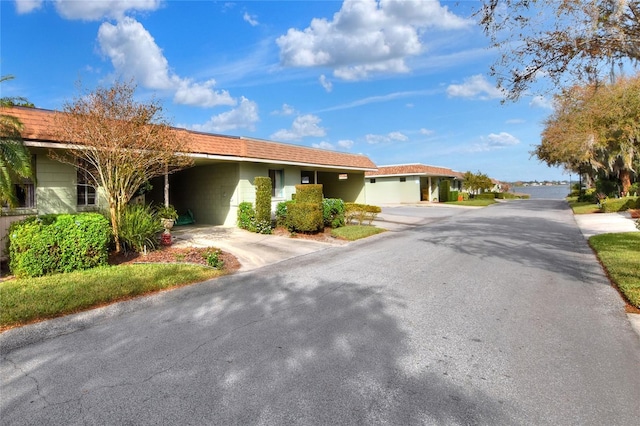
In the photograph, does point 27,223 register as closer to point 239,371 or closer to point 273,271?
point 273,271

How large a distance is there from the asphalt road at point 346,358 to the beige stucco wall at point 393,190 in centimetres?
2868

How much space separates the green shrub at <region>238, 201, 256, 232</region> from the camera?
13.6m

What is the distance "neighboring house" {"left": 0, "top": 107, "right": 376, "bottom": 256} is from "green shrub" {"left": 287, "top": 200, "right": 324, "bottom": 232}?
2758mm

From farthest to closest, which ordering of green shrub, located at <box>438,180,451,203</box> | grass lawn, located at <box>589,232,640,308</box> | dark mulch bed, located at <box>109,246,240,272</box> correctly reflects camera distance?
green shrub, located at <box>438,180,451,203</box> < dark mulch bed, located at <box>109,246,240,272</box> < grass lawn, located at <box>589,232,640,308</box>

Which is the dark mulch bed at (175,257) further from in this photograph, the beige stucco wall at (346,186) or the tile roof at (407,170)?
the tile roof at (407,170)

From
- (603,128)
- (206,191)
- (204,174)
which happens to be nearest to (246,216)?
(206,191)

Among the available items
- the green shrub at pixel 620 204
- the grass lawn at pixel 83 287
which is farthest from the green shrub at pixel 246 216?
the green shrub at pixel 620 204

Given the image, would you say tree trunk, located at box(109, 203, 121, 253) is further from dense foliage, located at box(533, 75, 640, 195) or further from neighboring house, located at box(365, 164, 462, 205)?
neighboring house, located at box(365, 164, 462, 205)

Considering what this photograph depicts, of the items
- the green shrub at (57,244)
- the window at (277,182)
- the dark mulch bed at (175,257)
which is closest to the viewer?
the green shrub at (57,244)

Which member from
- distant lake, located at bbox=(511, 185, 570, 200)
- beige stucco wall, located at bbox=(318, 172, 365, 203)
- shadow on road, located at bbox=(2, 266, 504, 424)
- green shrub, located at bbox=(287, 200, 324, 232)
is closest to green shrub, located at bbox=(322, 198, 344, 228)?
green shrub, located at bbox=(287, 200, 324, 232)

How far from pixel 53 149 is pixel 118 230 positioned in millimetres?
3032

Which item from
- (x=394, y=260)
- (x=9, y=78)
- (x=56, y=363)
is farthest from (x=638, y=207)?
(x=9, y=78)

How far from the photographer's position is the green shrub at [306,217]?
41.9 feet

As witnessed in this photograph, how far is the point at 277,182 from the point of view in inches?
653
